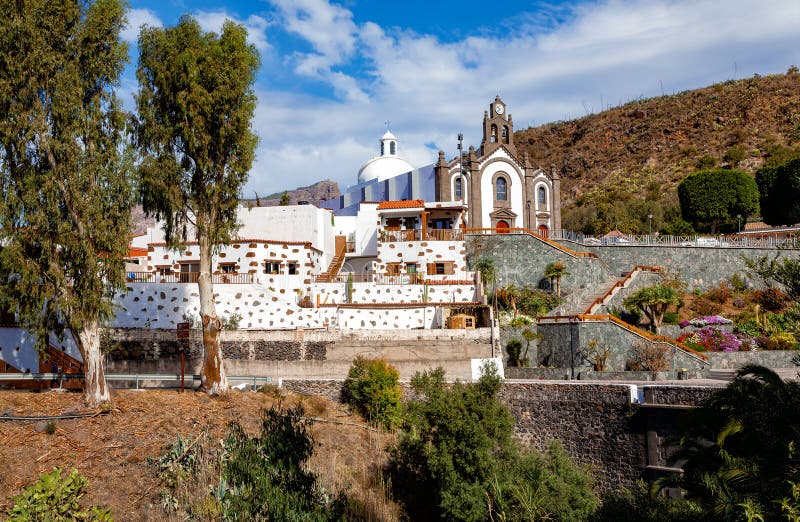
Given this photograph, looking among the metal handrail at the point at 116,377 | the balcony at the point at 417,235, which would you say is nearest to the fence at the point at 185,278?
the metal handrail at the point at 116,377

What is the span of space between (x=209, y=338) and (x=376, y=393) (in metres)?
6.49

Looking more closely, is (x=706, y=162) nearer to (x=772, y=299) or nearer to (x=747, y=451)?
(x=772, y=299)

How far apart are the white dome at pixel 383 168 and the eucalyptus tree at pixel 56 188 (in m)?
34.5

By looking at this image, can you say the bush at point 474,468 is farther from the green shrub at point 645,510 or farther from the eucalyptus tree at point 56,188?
the eucalyptus tree at point 56,188

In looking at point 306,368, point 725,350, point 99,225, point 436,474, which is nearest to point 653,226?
point 725,350

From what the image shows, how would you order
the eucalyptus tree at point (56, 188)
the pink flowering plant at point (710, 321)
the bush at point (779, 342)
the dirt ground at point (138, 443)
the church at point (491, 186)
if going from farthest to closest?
1. the church at point (491, 186)
2. the pink flowering plant at point (710, 321)
3. the bush at point (779, 342)
4. the eucalyptus tree at point (56, 188)
5. the dirt ground at point (138, 443)

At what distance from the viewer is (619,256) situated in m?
41.0

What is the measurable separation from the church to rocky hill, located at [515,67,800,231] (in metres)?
36.0

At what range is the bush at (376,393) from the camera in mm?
25719

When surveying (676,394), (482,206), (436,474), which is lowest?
(436,474)

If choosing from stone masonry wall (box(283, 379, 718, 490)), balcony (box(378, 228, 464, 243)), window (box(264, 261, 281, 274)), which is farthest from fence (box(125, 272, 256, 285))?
balcony (box(378, 228, 464, 243))

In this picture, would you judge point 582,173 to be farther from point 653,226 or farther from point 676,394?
point 676,394

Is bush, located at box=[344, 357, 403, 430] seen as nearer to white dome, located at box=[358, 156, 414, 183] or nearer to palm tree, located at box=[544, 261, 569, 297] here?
palm tree, located at box=[544, 261, 569, 297]

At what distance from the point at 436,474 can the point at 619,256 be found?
24.4m
